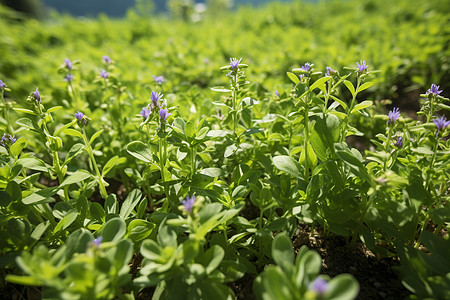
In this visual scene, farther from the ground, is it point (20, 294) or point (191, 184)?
point (191, 184)

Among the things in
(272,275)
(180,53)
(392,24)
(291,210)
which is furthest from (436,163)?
(392,24)

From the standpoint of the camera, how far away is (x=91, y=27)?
6.02m

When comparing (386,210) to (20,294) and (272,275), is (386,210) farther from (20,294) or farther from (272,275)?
(20,294)

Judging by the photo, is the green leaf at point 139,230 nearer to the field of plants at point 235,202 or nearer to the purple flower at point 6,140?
the field of plants at point 235,202

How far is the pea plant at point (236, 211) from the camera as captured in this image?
39.1 inches

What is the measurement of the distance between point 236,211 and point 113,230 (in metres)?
0.49

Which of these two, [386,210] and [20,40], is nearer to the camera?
[386,210]

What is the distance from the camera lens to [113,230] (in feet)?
3.86

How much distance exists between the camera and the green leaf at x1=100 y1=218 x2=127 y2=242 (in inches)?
45.7

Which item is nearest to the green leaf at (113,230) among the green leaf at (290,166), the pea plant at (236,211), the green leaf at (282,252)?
the pea plant at (236,211)

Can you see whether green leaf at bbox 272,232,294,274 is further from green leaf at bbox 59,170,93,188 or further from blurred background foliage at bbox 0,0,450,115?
blurred background foliage at bbox 0,0,450,115

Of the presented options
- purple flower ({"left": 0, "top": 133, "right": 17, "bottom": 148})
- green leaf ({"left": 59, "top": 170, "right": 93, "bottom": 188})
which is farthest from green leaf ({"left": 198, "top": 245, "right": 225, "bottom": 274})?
purple flower ({"left": 0, "top": 133, "right": 17, "bottom": 148})

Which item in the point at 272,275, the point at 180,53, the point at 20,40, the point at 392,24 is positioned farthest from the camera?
the point at 20,40

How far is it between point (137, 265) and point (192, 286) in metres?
0.52
